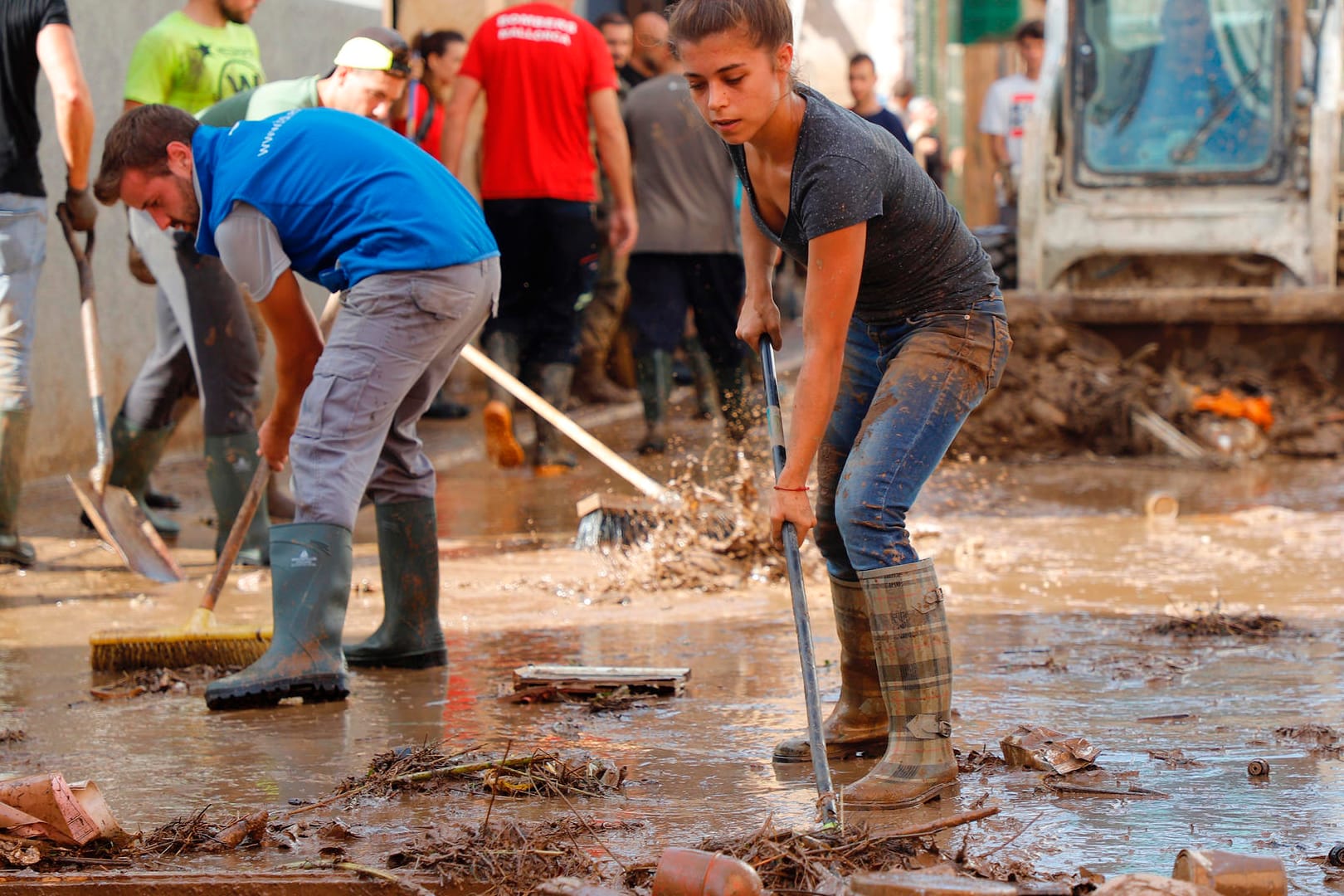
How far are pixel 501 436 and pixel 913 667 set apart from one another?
4200mm

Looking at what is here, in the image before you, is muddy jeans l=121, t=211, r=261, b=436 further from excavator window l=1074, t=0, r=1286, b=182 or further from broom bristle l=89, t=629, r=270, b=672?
excavator window l=1074, t=0, r=1286, b=182

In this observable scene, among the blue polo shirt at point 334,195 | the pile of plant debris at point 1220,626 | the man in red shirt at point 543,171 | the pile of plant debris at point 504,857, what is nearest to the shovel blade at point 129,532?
the blue polo shirt at point 334,195

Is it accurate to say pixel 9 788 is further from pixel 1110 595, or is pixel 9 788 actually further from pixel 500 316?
pixel 500 316

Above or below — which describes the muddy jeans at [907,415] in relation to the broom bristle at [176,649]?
above

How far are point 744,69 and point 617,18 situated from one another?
268 inches

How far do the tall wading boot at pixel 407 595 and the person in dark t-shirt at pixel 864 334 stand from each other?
4.49 ft

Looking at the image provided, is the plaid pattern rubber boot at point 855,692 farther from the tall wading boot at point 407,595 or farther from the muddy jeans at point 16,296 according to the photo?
the muddy jeans at point 16,296

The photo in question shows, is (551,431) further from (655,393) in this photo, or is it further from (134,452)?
(134,452)

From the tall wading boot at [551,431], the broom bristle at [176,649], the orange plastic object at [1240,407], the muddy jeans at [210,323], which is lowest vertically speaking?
the orange plastic object at [1240,407]

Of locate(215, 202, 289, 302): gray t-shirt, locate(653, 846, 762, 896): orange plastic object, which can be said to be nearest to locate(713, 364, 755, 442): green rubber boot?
locate(215, 202, 289, 302): gray t-shirt

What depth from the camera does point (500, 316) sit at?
314 inches

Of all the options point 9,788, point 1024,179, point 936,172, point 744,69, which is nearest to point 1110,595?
point 744,69

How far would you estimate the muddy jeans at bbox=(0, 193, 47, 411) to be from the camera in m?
5.94

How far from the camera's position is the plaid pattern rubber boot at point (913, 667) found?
331cm
